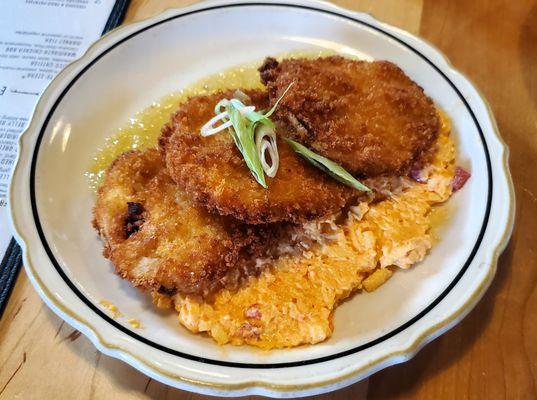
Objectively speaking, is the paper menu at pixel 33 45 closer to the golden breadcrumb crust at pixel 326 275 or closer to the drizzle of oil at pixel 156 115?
the drizzle of oil at pixel 156 115

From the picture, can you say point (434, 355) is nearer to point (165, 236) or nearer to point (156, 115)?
point (165, 236)

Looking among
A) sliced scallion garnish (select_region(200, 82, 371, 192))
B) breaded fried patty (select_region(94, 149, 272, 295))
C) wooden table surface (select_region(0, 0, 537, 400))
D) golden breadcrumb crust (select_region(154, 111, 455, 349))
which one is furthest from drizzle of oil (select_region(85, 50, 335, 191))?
golden breadcrumb crust (select_region(154, 111, 455, 349))

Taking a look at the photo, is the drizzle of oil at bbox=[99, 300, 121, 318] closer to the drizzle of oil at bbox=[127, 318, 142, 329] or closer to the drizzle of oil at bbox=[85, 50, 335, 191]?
the drizzle of oil at bbox=[127, 318, 142, 329]

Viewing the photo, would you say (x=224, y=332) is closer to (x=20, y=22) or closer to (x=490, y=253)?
(x=490, y=253)

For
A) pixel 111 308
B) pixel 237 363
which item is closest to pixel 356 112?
pixel 237 363

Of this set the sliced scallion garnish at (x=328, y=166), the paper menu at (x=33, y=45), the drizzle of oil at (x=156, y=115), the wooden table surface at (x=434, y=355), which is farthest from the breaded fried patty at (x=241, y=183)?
the paper menu at (x=33, y=45)

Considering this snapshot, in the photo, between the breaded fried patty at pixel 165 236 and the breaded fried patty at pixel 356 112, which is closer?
the breaded fried patty at pixel 165 236

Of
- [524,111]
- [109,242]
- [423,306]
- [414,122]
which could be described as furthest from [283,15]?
[423,306]
